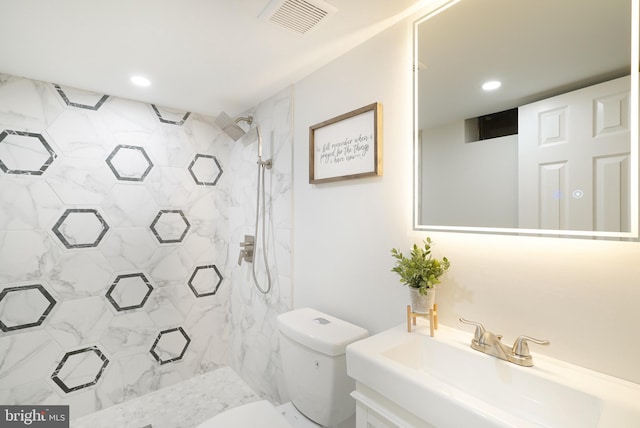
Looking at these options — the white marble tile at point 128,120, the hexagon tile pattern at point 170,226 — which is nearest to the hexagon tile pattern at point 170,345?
the hexagon tile pattern at point 170,226

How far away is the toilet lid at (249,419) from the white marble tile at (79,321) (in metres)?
1.38

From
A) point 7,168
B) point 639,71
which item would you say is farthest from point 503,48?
point 7,168

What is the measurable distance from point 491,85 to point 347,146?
66 centimetres

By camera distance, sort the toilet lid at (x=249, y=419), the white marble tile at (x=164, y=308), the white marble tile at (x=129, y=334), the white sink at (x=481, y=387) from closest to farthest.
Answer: the white sink at (x=481, y=387), the toilet lid at (x=249, y=419), the white marble tile at (x=129, y=334), the white marble tile at (x=164, y=308)

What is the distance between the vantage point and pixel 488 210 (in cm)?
106

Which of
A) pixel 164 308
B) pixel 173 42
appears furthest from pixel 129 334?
pixel 173 42

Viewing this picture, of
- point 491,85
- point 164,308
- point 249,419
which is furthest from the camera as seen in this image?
point 164,308

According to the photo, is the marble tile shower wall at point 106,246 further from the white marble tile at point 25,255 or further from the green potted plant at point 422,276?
the green potted plant at point 422,276

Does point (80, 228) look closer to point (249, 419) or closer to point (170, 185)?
point (170, 185)

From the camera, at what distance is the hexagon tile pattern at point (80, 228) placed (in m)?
1.99

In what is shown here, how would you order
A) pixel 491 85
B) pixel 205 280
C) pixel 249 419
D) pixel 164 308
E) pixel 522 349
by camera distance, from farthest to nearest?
pixel 205 280 → pixel 164 308 → pixel 249 419 → pixel 491 85 → pixel 522 349

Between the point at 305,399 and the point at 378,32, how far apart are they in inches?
66.4

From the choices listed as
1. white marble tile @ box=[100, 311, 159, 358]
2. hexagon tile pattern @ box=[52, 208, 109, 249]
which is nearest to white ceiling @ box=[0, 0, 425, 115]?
hexagon tile pattern @ box=[52, 208, 109, 249]

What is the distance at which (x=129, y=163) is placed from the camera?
223 centimetres
